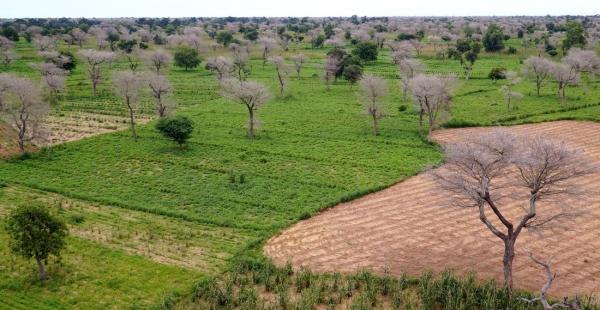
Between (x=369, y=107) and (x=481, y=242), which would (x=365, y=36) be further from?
(x=481, y=242)

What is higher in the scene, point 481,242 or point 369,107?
point 369,107

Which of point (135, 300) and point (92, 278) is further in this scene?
point (92, 278)

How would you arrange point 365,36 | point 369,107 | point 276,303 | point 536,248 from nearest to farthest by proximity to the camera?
point 276,303, point 536,248, point 369,107, point 365,36

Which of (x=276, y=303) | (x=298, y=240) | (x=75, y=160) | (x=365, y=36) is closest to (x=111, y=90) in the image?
(x=75, y=160)

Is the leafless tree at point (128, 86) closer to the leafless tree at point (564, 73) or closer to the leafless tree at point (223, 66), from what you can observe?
the leafless tree at point (223, 66)

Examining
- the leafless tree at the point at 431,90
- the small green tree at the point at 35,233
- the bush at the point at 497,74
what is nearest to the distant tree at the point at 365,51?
the bush at the point at 497,74

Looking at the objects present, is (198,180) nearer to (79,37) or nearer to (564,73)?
(564,73)

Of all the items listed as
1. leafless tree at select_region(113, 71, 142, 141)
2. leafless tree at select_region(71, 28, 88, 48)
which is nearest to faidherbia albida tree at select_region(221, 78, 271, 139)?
leafless tree at select_region(113, 71, 142, 141)
